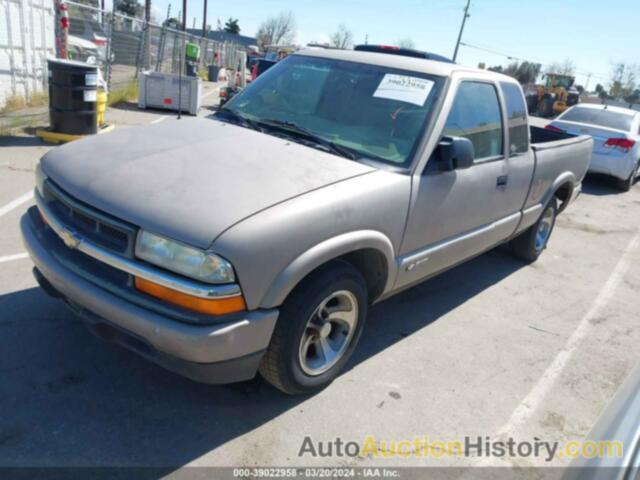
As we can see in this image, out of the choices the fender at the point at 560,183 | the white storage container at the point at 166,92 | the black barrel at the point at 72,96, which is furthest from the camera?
the white storage container at the point at 166,92

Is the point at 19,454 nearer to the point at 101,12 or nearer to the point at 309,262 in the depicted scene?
the point at 309,262

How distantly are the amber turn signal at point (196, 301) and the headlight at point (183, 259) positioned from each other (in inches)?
3.7

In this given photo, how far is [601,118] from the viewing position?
10992 mm

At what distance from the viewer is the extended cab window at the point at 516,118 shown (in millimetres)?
4441

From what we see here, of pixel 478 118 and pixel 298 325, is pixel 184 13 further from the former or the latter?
pixel 298 325

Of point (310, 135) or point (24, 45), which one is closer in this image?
point (310, 135)

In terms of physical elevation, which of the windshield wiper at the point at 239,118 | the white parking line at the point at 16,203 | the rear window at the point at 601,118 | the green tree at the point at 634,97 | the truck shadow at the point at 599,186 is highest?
the green tree at the point at 634,97

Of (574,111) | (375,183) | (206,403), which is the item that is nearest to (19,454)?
(206,403)

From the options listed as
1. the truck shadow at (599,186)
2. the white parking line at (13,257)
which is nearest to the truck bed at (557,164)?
the white parking line at (13,257)

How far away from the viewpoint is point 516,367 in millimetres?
3840

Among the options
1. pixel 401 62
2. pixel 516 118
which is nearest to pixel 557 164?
pixel 516 118

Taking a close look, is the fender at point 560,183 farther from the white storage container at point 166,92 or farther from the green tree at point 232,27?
the green tree at point 232,27

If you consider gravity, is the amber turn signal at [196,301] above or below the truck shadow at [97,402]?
above

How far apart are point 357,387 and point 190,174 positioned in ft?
5.56
